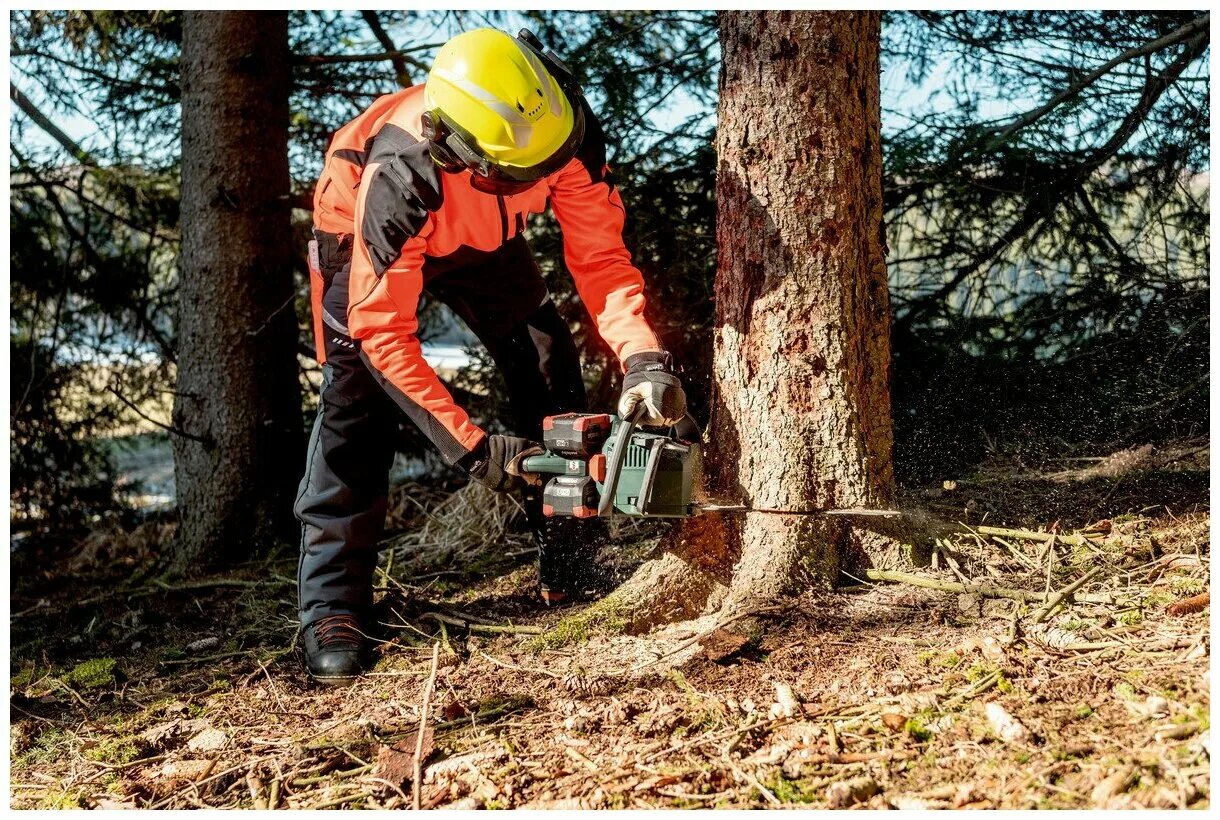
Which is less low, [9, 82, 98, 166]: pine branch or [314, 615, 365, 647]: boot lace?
[9, 82, 98, 166]: pine branch

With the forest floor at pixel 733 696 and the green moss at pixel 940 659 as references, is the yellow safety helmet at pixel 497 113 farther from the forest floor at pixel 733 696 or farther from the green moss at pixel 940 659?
the green moss at pixel 940 659

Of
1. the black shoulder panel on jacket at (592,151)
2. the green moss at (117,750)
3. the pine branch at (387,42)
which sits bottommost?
the green moss at (117,750)

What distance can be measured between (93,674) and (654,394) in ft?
7.76

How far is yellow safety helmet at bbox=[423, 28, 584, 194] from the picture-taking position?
286 centimetres

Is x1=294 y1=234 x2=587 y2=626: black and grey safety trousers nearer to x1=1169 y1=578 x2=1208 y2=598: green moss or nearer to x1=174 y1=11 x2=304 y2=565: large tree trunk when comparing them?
x1=174 y1=11 x2=304 y2=565: large tree trunk

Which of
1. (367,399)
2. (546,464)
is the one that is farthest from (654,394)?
(367,399)

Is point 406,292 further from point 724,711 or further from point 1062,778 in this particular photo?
point 1062,778

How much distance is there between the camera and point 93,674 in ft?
11.5

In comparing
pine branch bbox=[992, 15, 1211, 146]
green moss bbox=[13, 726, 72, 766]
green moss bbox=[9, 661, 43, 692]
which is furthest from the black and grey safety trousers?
pine branch bbox=[992, 15, 1211, 146]

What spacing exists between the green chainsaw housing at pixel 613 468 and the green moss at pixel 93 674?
1815 mm

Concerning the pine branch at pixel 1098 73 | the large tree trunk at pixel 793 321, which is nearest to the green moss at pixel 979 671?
the large tree trunk at pixel 793 321

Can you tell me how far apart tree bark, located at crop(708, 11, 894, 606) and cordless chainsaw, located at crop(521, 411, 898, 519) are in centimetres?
33

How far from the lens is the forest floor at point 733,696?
7.22 ft

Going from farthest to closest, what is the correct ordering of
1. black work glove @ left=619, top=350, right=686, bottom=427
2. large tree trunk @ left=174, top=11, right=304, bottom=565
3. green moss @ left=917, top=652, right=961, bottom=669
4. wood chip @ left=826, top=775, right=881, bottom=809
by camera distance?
large tree trunk @ left=174, top=11, right=304, bottom=565
black work glove @ left=619, top=350, right=686, bottom=427
green moss @ left=917, top=652, right=961, bottom=669
wood chip @ left=826, top=775, right=881, bottom=809
